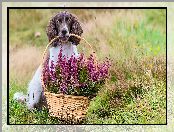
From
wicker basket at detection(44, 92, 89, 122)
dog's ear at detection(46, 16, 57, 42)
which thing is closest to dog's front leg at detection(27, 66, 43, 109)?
wicker basket at detection(44, 92, 89, 122)

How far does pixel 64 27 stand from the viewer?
8422mm

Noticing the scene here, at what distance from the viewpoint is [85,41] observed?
855cm

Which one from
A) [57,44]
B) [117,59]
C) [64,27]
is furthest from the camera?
[117,59]

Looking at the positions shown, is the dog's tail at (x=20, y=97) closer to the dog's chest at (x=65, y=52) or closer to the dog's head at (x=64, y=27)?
the dog's chest at (x=65, y=52)

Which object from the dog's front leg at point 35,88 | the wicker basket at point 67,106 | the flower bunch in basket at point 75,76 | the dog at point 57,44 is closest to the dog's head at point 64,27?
the dog at point 57,44

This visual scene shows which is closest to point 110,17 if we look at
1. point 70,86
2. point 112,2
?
point 112,2

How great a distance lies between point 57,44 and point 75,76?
0.97 ft

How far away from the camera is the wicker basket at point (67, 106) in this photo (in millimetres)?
8453

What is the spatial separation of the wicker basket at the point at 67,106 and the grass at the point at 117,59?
9 centimetres

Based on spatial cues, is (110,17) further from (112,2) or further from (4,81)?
(4,81)

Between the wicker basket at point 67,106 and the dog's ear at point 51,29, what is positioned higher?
the dog's ear at point 51,29

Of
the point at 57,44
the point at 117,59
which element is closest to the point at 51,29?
the point at 57,44

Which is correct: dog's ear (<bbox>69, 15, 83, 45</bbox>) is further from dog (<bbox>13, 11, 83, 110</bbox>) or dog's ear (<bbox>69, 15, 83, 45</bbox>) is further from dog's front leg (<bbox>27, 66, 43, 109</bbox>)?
dog's front leg (<bbox>27, 66, 43, 109</bbox>)

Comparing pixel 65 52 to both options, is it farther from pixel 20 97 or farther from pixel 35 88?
pixel 20 97
